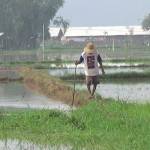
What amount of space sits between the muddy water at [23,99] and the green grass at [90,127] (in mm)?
2726

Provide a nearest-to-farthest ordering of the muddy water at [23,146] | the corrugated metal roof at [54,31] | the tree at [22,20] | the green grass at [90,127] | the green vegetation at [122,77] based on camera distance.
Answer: the muddy water at [23,146]
the green grass at [90,127]
the green vegetation at [122,77]
the tree at [22,20]
the corrugated metal roof at [54,31]

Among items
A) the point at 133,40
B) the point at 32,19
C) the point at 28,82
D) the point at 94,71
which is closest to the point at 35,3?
the point at 32,19

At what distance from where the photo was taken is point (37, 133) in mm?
8547

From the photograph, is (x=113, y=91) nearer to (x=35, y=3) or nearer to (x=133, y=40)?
(x=35, y=3)

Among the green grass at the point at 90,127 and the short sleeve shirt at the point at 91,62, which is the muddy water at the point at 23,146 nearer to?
the green grass at the point at 90,127

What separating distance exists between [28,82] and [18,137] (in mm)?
12827

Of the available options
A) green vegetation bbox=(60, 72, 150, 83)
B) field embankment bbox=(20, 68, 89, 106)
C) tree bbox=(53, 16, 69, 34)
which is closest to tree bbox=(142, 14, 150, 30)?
tree bbox=(53, 16, 69, 34)

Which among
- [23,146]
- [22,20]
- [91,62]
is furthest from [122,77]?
[22,20]

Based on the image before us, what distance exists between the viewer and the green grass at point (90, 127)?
24.3 feet

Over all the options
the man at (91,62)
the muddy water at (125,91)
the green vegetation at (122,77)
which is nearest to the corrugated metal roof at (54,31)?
the green vegetation at (122,77)

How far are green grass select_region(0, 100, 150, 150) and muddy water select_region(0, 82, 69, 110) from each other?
2726 mm

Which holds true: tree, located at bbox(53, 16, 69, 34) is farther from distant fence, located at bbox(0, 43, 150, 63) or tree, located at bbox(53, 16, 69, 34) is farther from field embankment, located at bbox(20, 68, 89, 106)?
field embankment, located at bbox(20, 68, 89, 106)

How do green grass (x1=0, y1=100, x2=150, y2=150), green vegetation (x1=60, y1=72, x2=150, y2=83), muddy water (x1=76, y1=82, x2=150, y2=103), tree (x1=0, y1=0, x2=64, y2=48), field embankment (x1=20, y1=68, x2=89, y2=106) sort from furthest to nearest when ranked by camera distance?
1. tree (x1=0, y1=0, x2=64, y2=48)
2. green vegetation (x1=60, y1=72, x2=150, y2=83)
3. muddy water (x1=76, y1=82, x2=150, y2=103)
4. field embankment (x1=20, y1=68, x2=89, y2=106)
5. green grass (x1=0, y1=100, x2=150, y2=150)

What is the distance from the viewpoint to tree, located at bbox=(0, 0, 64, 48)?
69.1 meters
